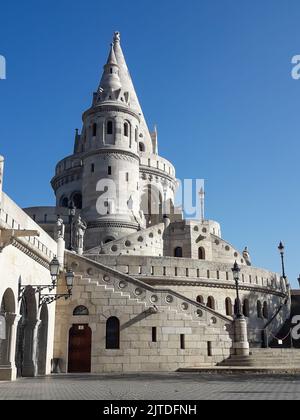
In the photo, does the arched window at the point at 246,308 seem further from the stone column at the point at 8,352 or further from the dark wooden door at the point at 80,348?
the stone column at the point at 8,352

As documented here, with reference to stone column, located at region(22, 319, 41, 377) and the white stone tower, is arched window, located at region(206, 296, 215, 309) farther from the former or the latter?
stone column, located at region(22, 319, 41, 377)

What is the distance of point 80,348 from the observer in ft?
71.3

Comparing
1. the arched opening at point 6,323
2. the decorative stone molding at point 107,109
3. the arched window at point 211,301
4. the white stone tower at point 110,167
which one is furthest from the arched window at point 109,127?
the arched opening at point 6,323

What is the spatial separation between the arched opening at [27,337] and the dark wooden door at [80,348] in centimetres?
317

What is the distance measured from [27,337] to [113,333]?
15.0ft

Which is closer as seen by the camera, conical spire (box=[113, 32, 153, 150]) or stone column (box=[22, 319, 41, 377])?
stone column (box=[22, 319, 41, 377])

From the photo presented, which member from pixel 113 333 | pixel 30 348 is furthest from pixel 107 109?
pixel 30 348

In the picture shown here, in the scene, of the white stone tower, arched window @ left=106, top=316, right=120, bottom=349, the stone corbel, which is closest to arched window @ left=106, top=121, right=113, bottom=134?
the white stone tower

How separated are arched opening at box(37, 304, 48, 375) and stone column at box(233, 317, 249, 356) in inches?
337

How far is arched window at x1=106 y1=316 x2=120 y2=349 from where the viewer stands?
2173 cm

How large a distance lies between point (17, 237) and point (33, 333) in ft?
14.9

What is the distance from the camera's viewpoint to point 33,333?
60.4 feet
